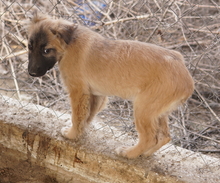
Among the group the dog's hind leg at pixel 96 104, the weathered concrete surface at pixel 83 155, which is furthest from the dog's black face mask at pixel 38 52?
the weathered concrete surface at pixel 83 155

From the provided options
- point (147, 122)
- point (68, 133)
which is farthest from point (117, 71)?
point (68, 133)

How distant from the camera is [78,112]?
286 cm

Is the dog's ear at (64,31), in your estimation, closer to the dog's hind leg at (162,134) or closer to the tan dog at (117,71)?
the tan dog at (117,71)

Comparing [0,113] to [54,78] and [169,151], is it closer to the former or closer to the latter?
[54,78]

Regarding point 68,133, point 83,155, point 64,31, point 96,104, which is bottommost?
point 83,155

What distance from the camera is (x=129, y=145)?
3.05 m

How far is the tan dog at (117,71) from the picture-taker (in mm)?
2469

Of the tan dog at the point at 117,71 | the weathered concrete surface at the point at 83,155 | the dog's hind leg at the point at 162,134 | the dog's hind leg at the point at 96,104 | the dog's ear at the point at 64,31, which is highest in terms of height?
the dog's ear at the point at 64,31

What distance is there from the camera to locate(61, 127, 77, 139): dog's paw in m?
3.00

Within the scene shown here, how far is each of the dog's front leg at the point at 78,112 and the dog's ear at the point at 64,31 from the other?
0.53 m

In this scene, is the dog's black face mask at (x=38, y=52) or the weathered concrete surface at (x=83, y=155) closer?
the dog's black face mask at (x=38, y=52)

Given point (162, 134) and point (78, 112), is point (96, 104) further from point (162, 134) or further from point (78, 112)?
point (162, 134)

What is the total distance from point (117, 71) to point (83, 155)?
959 millimetres

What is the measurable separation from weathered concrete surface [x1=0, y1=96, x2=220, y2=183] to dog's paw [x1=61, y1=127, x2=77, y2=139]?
0.06m
